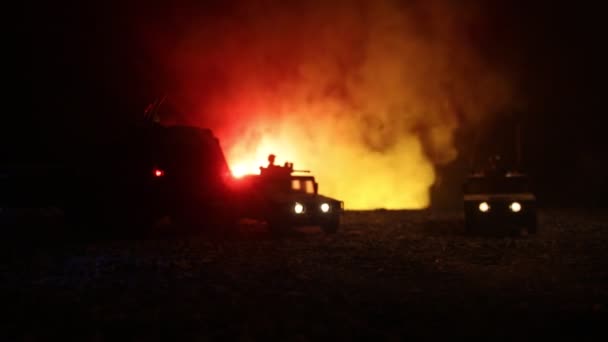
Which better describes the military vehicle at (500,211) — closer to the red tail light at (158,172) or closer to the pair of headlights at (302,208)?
the pair of headlights at (302,208)

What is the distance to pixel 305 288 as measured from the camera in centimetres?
835

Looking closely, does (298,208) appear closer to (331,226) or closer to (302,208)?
(302,208)

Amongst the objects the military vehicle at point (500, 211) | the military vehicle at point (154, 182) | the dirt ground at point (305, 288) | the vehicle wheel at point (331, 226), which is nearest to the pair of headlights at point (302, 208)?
the vehicle wheel at point (331, 226)

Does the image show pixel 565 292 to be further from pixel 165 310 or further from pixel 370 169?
pixel 370 169

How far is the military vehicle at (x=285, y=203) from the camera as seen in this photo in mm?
14352

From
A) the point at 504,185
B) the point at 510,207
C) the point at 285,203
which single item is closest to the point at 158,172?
the point at 285,203

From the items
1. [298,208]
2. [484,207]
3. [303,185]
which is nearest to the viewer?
[298,208]

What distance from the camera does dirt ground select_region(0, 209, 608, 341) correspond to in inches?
245

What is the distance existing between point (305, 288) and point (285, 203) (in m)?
6.04

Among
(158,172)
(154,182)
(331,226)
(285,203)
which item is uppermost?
(158,172)

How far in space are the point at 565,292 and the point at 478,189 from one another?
27.7ft

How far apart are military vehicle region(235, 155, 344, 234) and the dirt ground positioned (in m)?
0.49

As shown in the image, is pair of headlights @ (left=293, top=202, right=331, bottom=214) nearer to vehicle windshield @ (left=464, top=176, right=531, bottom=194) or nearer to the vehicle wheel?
the vehicle wheel

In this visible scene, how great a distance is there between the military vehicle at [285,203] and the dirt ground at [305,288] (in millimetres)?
488
